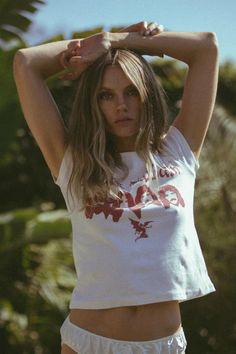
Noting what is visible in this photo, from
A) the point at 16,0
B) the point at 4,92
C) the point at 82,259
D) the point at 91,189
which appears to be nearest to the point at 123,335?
the point at 82,259

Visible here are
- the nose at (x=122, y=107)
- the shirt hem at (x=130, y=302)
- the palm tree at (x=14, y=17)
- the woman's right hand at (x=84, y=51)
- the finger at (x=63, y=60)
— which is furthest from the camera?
the palm tree at (x=14, y=17)

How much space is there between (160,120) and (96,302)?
0.57m

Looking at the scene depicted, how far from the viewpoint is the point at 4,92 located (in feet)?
19.7

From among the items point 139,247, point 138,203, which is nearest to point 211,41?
point 138,203

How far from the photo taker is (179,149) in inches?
100

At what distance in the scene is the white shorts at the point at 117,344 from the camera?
2.31 m

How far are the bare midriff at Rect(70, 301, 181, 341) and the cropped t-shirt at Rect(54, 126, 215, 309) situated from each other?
3cm

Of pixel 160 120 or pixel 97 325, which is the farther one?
pixel 160 120

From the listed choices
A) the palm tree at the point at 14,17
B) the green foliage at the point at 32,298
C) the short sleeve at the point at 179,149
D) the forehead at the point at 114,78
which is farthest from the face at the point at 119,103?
the green foliage at the point at 32,298

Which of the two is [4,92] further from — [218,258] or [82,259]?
[82,259]

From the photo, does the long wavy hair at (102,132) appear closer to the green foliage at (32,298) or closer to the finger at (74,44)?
the finger at (74,44)

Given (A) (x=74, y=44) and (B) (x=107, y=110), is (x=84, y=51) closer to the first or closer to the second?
(A) (x=74, y=44)

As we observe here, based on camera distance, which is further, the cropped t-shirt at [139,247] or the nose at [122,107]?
the nose at [122,107]

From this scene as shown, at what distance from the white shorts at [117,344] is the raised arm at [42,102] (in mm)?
479
